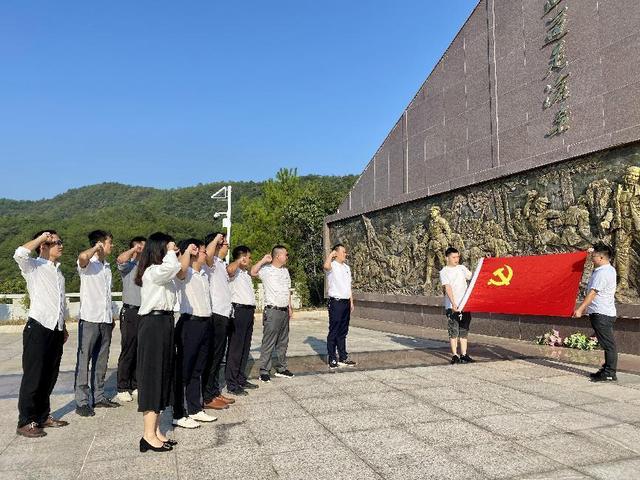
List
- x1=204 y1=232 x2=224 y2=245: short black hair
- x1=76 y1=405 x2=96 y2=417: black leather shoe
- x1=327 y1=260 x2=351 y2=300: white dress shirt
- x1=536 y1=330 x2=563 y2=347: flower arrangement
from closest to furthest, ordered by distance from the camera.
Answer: x1=76 y1=405 x2=96 y2=417: black leather shoe
x1=204 y1=232 x2=224 y2=245: short black hair
x1=327 y1=260 x2=351 y2=300: white dress shirt
x1=536 y1=330 x2=563 y2=347: flower arrangement

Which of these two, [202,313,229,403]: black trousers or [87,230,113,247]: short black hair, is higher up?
[87,230,113,247]: short black hair

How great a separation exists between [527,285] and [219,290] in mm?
4171

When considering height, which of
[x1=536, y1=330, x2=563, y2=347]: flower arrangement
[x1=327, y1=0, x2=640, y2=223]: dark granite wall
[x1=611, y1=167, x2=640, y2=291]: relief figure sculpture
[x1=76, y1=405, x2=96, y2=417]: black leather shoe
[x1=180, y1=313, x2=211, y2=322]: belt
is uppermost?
[x1=327, y1=0, x2=640, y2=223]: dark granite wall

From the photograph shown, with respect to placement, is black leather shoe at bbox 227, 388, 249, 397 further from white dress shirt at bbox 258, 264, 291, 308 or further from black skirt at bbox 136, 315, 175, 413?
black skirt at bbox 136, 315, 175, 413

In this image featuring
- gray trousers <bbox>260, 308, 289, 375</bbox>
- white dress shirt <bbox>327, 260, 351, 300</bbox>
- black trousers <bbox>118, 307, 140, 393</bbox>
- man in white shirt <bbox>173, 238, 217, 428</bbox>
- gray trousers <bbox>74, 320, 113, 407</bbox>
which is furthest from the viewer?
white dress shirt <bbox>327, 260, 351, 300</bbox>

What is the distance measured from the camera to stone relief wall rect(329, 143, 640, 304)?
7012 millimetres

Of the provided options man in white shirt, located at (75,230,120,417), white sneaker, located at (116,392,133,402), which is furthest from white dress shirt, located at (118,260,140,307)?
white sneaker, located at (116,392,133,402)

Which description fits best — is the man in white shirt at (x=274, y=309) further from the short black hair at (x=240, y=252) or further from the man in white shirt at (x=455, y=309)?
the man in white shirt at (x=455, y=309)

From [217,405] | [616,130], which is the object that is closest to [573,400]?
[217,405]

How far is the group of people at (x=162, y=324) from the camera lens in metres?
3.60

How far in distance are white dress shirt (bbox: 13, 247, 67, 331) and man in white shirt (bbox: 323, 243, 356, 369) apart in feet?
11.0

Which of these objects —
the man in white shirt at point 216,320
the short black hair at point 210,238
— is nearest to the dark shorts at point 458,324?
the man in white shirt at point 216,320

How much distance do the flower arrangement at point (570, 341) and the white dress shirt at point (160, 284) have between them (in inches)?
258

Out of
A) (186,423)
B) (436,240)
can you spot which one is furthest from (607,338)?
(436,240)
